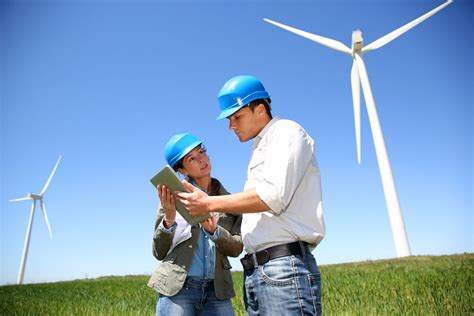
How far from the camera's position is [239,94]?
3.03m

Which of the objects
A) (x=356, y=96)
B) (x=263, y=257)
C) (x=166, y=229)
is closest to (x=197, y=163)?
(x=166, y=229)

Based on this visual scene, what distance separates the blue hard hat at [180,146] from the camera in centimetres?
402

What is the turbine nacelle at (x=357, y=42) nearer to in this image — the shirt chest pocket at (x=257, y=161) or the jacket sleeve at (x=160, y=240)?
the jacket sleeve at (x=160, y=240)

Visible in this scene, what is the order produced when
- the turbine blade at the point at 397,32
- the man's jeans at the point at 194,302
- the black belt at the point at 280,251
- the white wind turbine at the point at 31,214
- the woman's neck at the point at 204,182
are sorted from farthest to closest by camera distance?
the white wind turbine at the point at 31,214 → the turbine blade at the point at 397,32 → the woman's neck at the point at 204,182 → the man's jeans at the point at 194,302 → the black belt at the point at 280,251

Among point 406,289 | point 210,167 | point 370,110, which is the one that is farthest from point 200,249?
point 370,110

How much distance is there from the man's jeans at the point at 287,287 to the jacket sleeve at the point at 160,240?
4.19 ft

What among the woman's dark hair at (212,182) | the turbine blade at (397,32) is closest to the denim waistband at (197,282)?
the woman's dark hair at (212,182)

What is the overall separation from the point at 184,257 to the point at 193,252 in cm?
10

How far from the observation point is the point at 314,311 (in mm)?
2664

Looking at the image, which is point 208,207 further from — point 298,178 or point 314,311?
point 314,311

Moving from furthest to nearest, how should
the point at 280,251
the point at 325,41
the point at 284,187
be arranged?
the point at 325,41
the point at 280,251
the point at 284,187

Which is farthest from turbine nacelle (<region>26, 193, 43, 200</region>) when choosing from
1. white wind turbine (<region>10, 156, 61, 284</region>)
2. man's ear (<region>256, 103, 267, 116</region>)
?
man's ear (<region>256, 103, 267, 116</region>)

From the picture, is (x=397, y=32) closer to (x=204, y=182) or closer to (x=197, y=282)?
(x=204, y=182)

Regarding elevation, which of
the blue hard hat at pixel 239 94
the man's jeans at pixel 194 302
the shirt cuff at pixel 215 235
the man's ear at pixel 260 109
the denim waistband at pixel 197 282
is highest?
the blue hard hat at pixel 239 94
